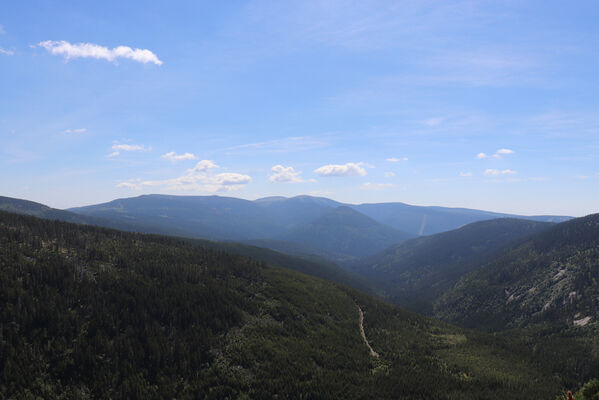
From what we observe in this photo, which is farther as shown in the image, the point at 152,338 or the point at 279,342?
the point at 279,342

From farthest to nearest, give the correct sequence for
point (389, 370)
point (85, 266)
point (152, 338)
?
point (85, 266), point (389, 370), point (152, 338)

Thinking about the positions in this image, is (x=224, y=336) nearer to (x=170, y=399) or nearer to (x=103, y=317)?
(x=170, y=399)

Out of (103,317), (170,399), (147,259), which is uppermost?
(147,259)

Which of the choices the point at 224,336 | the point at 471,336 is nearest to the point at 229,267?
the point at 224,336

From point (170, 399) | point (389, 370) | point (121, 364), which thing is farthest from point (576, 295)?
point (121, 364)

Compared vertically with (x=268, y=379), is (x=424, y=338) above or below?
below

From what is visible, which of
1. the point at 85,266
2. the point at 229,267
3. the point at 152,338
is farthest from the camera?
the point at 229,267
